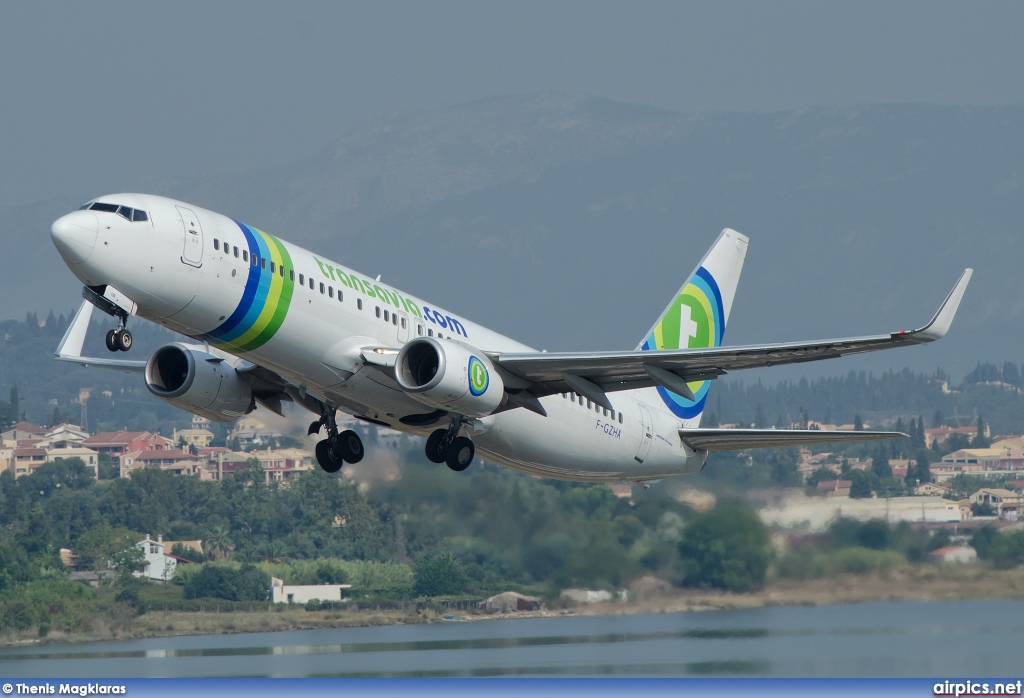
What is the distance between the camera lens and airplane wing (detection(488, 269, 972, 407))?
28688 mm

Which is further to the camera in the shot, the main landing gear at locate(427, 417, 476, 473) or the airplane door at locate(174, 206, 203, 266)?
the main landing gear at locate(427, 417, 476, 473)

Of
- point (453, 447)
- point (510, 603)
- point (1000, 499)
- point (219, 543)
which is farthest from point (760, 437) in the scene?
point (219, 543)

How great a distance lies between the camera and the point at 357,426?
3487 inches

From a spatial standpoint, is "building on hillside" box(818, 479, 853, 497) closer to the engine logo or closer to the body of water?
the body of water

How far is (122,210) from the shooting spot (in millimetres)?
27453

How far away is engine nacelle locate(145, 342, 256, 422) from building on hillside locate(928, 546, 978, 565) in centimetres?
2536

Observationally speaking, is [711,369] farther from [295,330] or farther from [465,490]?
[465,490]

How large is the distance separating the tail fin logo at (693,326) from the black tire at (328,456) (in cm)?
904

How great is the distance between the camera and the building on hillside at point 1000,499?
221ft

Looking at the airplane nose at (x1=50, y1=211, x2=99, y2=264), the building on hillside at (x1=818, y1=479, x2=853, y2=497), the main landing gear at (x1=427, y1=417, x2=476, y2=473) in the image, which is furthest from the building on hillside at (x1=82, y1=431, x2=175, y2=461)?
the airplane nose at (x1=50, y1=211, x2=99, y2=264)

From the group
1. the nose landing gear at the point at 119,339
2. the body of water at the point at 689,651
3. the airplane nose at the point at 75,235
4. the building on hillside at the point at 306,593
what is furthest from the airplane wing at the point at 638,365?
the building on hillside at the point at 306,593

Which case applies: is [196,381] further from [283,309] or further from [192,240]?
[192,240]

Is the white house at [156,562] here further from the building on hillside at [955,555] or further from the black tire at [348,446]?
the black tire at [348,446]

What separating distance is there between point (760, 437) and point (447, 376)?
927 cm
